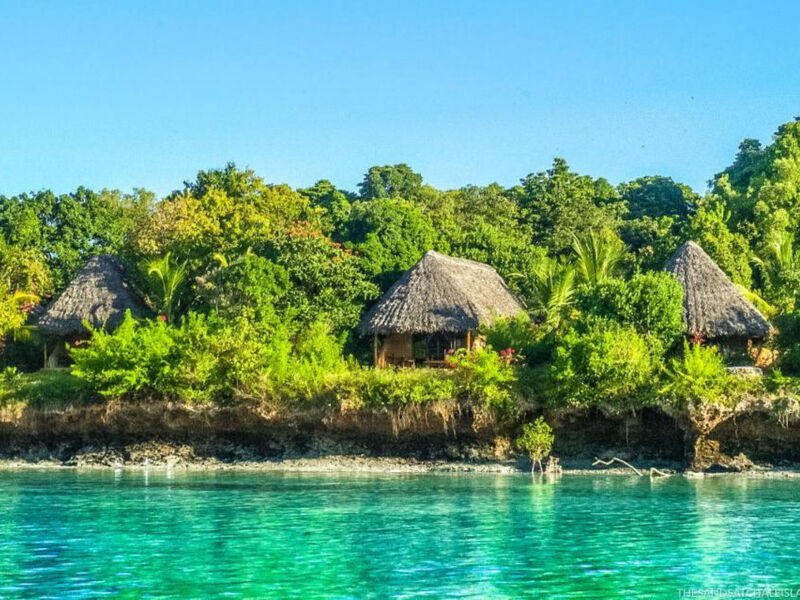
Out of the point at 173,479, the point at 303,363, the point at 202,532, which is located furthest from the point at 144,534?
the point at 303,363

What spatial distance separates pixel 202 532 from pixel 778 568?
26.1 ft

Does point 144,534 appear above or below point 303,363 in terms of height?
below

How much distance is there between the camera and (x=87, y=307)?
3241 centimetres

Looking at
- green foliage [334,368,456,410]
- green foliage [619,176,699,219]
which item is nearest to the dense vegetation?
green foliage [334,368,456,410]

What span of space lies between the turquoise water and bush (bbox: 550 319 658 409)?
2.33 metres

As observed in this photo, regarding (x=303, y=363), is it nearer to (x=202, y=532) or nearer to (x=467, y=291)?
(x=467, y=291)

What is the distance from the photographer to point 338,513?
61.2 feet

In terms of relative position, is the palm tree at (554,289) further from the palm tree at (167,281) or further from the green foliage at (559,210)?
the palm tree at (167,281)

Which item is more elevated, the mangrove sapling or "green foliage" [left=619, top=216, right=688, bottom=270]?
"green foliage" [left=619, top=216, right=688, bottom=270]

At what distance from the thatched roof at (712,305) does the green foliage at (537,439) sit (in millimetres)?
4706

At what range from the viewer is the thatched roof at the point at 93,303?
32094 millimetres

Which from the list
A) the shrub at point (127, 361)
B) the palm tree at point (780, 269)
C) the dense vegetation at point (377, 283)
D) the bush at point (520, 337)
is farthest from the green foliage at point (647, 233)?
the shrub at point (127, 361)

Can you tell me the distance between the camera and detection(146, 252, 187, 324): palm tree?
3225cm

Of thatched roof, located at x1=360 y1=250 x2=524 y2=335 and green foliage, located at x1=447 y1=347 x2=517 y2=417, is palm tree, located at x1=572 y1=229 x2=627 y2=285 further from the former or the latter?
green foliage, located at x1=447 y1=347 x2=517 y2=417
